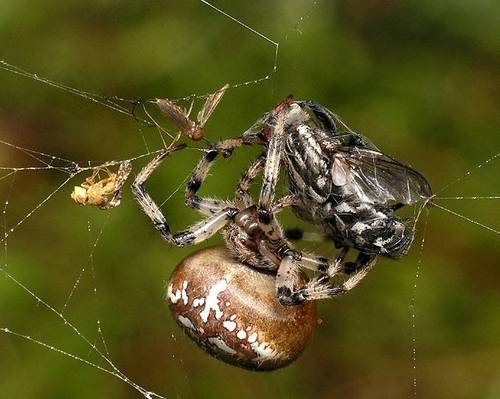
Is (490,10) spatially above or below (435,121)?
above

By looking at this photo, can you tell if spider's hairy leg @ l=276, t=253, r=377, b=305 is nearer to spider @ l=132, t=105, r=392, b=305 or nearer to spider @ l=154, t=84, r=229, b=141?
spider @ l=132, t=105, r=392, b=305

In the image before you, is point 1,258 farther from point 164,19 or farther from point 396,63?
point 396,63

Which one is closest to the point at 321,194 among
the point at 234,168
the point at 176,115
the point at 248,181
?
the point at 248,181

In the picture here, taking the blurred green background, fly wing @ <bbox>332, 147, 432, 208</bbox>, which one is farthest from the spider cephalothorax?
A: the blurred green background

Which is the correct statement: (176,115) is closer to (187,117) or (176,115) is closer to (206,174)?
(187,117)

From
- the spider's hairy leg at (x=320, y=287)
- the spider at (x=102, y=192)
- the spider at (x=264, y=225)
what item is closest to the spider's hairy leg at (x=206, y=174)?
the spider at (x=264, y=225)

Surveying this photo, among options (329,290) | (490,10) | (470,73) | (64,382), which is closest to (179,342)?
(64,382)

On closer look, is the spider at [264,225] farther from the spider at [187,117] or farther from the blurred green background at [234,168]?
the blurred green background at [234,168]
